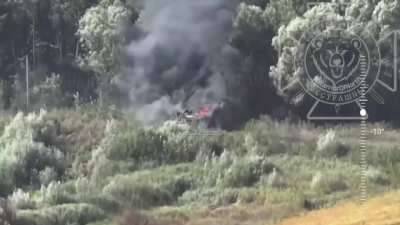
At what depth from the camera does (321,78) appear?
41.4 feet

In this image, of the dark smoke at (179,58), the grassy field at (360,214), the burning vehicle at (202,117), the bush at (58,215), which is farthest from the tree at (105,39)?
the grassy field at (360,214)

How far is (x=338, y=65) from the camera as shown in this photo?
41.2 ft

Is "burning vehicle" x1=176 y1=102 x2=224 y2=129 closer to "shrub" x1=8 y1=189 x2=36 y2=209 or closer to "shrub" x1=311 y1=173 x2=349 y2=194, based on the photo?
"shrub" x1=311 y1=173 x2=349 y2=194

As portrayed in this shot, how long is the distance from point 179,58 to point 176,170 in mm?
1992

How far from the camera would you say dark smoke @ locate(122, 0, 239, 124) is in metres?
13.3

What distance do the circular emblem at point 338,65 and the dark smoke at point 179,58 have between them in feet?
4.12

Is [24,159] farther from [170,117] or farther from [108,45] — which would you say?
[108,45]

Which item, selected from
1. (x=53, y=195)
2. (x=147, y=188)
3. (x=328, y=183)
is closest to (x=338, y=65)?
(x=328, y=183)

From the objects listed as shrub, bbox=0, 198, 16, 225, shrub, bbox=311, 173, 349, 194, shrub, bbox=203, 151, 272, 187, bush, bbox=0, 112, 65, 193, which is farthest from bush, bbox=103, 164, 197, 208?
shrub, bbox=311, 173, 349, 194

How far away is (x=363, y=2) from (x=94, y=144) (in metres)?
4.22

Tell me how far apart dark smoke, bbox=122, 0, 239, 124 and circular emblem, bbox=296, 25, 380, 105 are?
1.26m

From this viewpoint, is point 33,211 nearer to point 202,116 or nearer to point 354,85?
point 202,116

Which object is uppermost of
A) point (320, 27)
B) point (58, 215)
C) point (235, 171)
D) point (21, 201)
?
point (320, 27)

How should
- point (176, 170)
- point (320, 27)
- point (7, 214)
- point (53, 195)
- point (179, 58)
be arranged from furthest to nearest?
point (179, 58)
point (320, 27)
point (176, 170)
point (53, 195)
point (7, 214)
